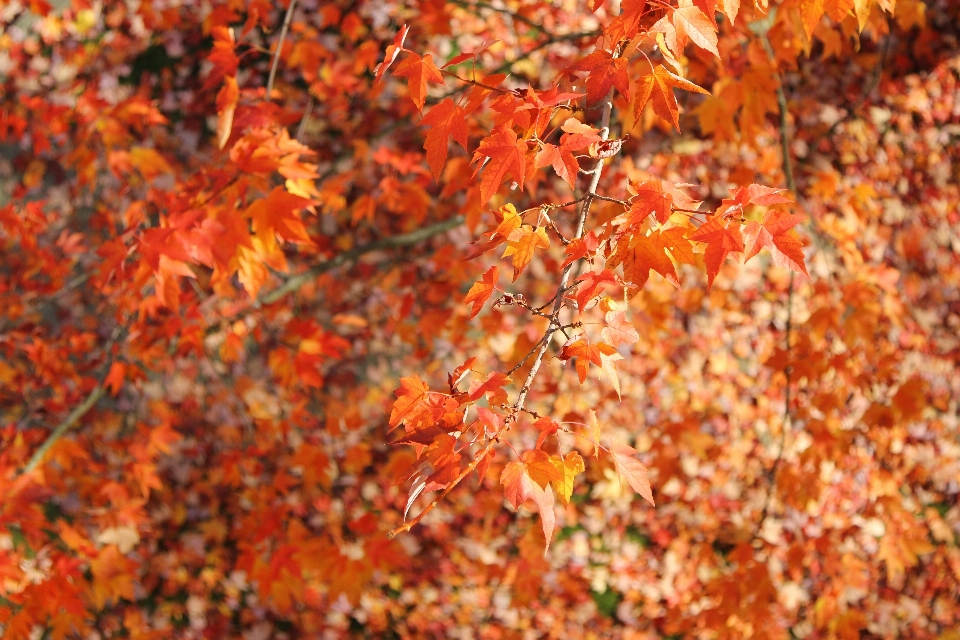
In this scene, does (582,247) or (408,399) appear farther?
(408,399)

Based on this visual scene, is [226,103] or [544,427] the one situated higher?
[226,103]

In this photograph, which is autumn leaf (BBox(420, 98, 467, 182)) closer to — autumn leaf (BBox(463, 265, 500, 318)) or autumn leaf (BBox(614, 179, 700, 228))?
autumn leaf (BBox(463, 265, 500, 318))

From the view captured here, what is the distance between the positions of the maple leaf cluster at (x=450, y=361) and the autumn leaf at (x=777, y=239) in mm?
1320

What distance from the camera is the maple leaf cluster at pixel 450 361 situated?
3.54 metres

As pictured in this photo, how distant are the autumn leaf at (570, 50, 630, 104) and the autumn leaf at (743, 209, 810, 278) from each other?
441 mm

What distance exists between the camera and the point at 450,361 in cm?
448

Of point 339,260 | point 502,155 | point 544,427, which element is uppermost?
point 502,155

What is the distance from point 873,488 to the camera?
4117 millimetres

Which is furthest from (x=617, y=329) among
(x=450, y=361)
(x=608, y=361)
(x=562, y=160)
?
(x=450, y=361)

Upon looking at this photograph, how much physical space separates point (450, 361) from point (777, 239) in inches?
114

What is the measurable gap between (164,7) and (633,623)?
4.74 m

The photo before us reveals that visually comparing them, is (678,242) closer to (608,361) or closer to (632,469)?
(608,361)

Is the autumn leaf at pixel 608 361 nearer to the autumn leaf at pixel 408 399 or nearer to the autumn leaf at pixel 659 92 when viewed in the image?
the autumn leaf at pixel 408 399

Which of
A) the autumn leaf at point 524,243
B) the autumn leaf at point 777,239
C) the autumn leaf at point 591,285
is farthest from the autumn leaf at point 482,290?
the autumn leaf at point 777,239
